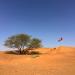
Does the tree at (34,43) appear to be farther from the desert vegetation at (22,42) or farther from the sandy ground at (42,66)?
the sandy ground at (42,66)

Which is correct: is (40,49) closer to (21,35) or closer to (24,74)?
(21,35)

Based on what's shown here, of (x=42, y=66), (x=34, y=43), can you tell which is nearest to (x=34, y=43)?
(x=34, y=43)

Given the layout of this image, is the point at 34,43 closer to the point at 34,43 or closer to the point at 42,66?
the point at 34,43

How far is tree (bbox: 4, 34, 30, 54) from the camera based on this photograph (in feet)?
137

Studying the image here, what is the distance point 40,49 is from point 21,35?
7.11 m

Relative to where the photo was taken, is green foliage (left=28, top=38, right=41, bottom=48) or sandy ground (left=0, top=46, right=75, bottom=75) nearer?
sandy ground (left=0, top=46, right=75, bottom=75)

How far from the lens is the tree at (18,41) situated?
41.7 m

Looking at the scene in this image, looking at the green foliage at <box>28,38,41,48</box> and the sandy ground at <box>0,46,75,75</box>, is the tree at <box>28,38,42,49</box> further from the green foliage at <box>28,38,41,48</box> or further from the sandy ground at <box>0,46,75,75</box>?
the sandy ground at <box>0,46,75,75</box>

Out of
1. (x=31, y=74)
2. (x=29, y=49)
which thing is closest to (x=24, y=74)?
(x=31, y=74)

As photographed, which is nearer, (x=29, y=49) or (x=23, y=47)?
(x=23, y=47)

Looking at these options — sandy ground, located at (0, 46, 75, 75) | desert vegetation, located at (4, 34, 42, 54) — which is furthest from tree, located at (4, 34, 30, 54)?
sandy ground, located at (0, 46, 75, 75)

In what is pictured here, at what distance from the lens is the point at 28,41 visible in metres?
42.9

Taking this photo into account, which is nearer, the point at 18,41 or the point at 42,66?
the point at 42,66

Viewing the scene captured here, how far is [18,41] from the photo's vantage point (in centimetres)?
4153
